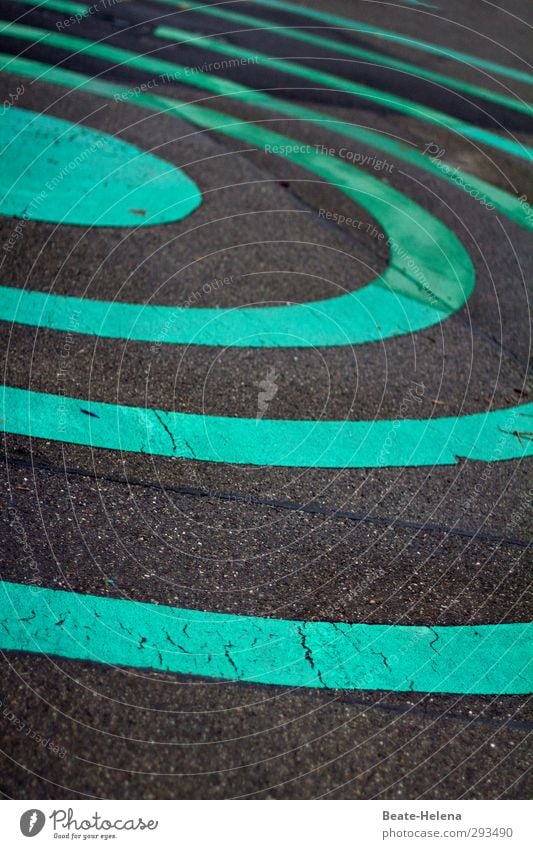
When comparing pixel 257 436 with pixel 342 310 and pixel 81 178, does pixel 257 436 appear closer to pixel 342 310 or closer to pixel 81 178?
pixel 342 310

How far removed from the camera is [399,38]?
9.19m

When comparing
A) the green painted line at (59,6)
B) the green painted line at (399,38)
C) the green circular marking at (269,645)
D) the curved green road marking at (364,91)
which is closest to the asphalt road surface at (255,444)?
the green circular marking at (269,645)

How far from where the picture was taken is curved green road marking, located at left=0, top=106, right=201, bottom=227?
4.93 meters

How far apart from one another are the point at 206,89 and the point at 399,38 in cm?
322

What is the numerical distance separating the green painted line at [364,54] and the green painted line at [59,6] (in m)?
1.03

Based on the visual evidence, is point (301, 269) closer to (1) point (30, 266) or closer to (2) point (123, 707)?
(1) point (30, 266)

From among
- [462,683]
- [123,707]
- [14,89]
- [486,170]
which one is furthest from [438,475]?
[14,89]

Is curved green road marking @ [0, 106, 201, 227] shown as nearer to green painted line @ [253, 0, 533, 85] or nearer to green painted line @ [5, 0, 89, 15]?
green painted line @ [5, 0, 89, 15]

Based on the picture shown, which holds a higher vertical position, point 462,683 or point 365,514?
point 365,514

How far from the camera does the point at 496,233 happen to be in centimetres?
568

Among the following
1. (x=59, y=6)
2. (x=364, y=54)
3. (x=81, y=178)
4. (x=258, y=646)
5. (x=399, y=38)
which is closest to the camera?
(x=258, y=646)

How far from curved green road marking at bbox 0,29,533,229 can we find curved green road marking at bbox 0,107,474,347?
0.72 metres

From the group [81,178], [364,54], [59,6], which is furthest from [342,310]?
[59,6]

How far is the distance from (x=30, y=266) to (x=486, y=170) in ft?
11.5
